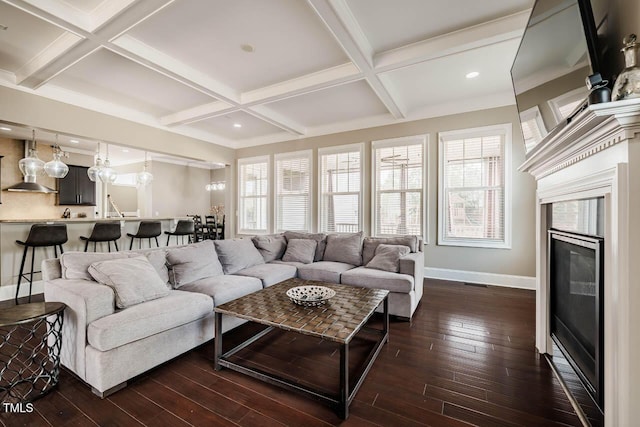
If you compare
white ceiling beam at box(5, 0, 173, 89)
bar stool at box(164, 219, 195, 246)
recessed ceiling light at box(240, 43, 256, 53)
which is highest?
recessed ceiling light at box(240, 43, 256, 53)

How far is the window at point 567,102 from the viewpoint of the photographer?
1.39 m

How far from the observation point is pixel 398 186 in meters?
5.04

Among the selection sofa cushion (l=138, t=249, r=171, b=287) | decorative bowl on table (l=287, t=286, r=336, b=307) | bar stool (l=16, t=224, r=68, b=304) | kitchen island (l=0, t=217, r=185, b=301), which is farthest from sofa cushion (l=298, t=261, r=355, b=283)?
kitchen island (l=0, t=217, r=185, b=301)

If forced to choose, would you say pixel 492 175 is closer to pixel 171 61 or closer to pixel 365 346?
pixel 365 346

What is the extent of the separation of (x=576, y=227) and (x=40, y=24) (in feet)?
15.6

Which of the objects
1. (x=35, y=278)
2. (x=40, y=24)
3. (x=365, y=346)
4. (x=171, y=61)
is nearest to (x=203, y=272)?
(x=365, y=346)

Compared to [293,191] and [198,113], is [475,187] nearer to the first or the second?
[293,191]

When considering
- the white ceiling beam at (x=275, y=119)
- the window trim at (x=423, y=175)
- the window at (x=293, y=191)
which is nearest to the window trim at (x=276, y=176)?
the window at (x=293, y=191)

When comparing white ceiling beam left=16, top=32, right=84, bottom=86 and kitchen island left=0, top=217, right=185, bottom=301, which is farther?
kitchen island left=0, top=217, right=185, bottom=301

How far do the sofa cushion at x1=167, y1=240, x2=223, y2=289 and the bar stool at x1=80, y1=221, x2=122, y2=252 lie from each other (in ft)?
7.80

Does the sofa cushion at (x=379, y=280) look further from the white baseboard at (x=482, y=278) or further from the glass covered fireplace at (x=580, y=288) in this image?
the white baseboard at (x=482, y=278)

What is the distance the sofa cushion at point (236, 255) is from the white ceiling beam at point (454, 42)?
8.96 ft

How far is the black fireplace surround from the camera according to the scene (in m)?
1.46

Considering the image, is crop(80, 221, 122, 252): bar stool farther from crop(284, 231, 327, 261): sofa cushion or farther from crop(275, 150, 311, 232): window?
crop(275, 150, 311, 232): window
